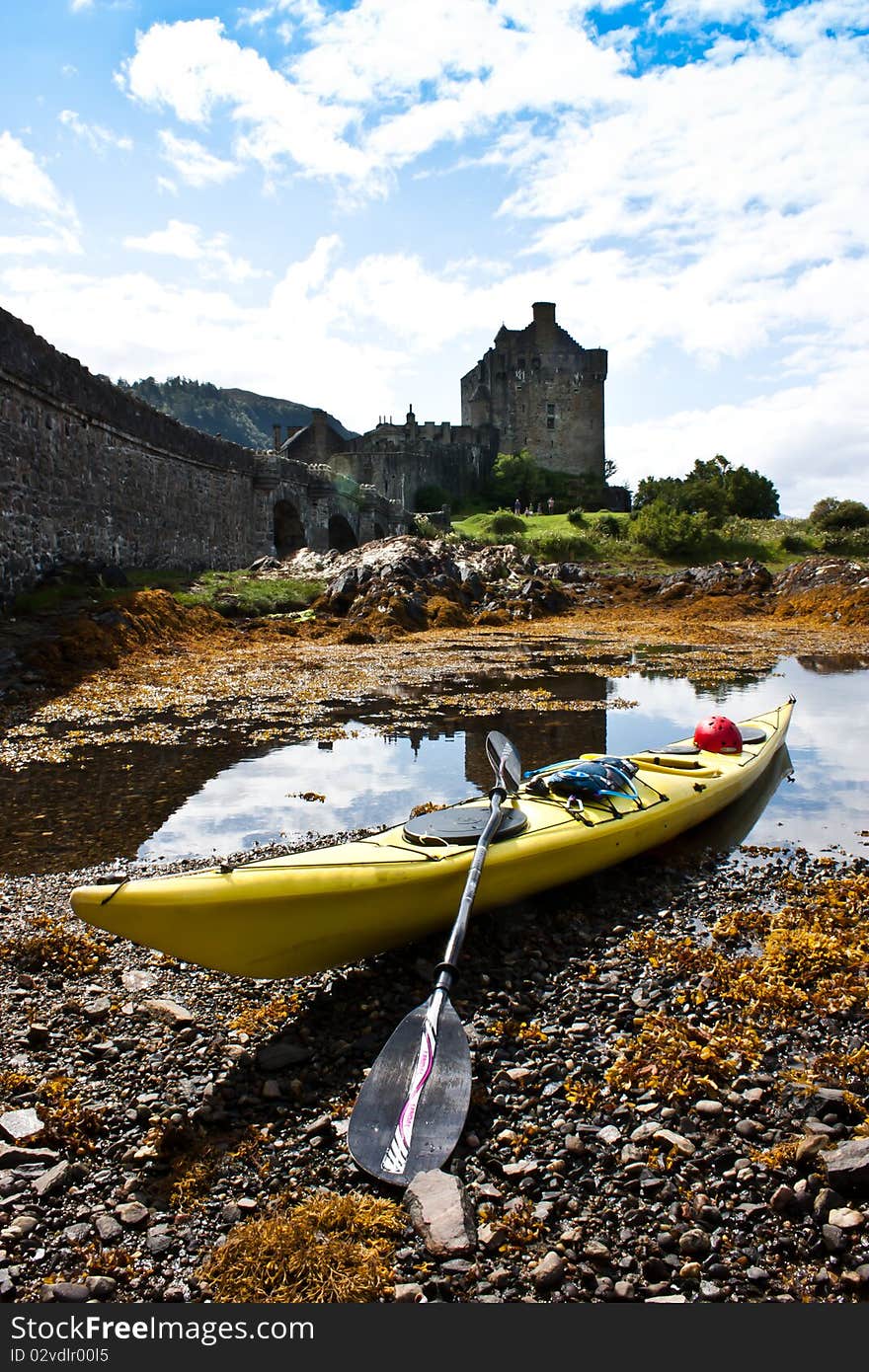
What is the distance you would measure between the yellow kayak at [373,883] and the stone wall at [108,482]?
11019 millimetres

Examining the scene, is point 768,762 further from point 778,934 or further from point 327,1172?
point 327,1172

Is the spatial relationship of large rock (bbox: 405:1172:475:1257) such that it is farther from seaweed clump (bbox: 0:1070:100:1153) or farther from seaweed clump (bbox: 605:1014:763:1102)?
seaweed clump (bbox: 0:1070:100:1153)

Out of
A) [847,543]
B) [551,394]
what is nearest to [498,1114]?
[847,543]

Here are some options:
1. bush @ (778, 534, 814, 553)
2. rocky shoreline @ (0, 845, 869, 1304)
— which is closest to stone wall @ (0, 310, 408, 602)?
rocky shoreline @ (0, 845, 869, 1304)

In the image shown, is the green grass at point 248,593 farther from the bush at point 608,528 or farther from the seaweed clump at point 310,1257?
the bush at point 608,528

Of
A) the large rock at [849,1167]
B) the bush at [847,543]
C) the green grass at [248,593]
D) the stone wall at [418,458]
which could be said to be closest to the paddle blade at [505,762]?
the large rock at [849,1167]

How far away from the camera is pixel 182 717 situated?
33.7 feet

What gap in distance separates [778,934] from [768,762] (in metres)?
3.63

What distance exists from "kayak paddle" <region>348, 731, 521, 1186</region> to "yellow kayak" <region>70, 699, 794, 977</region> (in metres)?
0.45

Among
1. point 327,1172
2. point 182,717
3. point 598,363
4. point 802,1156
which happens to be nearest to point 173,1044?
point 327,1172

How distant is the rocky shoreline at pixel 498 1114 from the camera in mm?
2479

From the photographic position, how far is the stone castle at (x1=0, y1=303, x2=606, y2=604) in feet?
45.1

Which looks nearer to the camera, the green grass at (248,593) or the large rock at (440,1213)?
the large rock at (440,1213)

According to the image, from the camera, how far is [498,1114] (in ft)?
10.4
